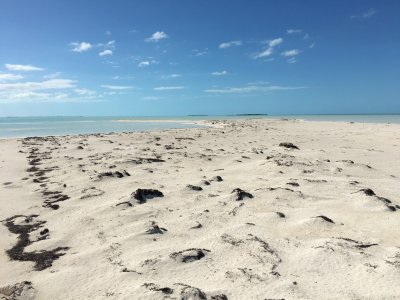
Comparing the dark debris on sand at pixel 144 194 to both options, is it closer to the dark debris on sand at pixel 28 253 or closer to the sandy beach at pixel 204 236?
the sandy beach at pixel 204 236

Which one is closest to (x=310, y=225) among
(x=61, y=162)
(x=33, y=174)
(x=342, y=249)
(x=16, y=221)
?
(x=342, y=249)

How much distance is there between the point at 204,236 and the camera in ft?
16.6

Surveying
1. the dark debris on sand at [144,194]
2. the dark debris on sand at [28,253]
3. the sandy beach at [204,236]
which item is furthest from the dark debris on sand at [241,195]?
the dark debris on sand at [28,253]

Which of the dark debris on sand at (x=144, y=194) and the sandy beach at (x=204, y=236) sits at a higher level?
the dark debris on sand at (x=144, y=194)

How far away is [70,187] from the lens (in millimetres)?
8320

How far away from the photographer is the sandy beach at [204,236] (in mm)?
3744

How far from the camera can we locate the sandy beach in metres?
3.74

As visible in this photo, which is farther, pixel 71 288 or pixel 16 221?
pixel 16 221

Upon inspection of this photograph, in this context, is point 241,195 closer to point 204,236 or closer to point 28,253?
point 204,236

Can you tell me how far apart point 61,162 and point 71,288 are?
9281 millimetres

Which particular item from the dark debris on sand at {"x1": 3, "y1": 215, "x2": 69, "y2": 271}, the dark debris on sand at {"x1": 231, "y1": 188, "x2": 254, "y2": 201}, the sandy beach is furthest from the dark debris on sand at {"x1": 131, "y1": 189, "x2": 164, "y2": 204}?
the dark debris on sand at {"x1": 3, "y1": 215, "x2": 69, "y2": 271}

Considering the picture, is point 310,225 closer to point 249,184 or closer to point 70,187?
point 249,184

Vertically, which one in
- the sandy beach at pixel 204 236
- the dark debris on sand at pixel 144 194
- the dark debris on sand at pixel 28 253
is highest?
the dark debris on sand at pixel 144 194

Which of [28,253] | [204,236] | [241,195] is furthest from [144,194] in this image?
[28,253]
